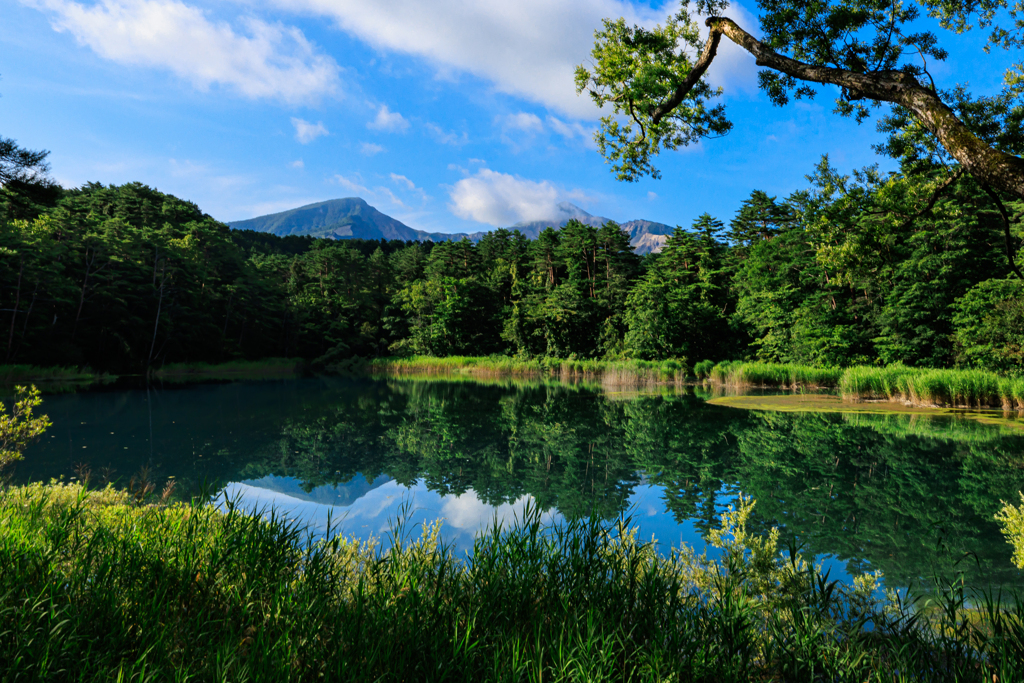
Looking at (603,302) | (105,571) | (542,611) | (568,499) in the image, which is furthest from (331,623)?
(603,302)

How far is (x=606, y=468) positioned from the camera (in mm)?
8219

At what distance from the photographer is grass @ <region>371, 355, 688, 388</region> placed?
2747 centimetres

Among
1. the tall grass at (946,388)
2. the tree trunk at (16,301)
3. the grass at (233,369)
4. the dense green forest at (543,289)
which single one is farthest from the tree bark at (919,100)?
the grass at (233,369)

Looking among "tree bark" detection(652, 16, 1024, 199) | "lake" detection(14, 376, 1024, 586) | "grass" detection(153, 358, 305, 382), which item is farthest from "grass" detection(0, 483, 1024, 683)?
"grass" detection(153, 358, 305, 382)

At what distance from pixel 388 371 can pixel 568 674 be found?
39.3 meters

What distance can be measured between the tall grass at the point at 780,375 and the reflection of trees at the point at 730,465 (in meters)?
8.09

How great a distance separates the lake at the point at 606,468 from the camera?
5324 mm

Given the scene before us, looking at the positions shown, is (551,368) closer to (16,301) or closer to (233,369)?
(233,369)

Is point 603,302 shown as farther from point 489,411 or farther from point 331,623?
point 331,623

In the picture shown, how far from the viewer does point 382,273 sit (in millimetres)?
49656

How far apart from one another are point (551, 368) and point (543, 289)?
9.40 meters

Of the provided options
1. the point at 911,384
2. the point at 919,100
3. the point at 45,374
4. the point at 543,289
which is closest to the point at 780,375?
the point at 911,384

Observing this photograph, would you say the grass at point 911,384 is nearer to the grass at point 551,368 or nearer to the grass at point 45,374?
the grass at point 551,368

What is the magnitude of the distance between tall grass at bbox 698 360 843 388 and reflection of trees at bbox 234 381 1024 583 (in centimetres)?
809
